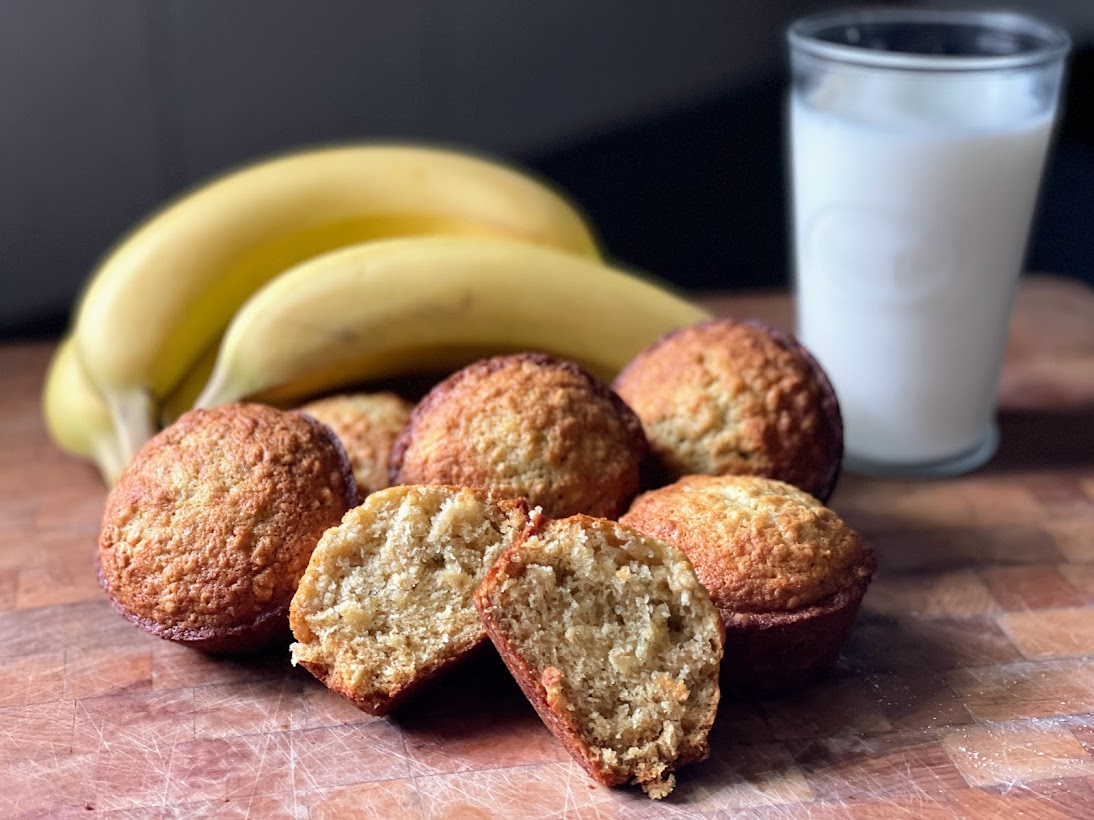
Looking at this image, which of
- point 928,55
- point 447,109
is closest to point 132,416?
point 928,55

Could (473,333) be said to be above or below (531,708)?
above

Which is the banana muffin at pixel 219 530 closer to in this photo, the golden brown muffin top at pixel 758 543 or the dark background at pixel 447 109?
the golden brown muffin top at pixel 758 543

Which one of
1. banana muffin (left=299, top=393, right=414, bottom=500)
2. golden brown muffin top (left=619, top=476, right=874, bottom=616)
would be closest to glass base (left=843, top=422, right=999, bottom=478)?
golden brown muffin top (left=619, top=476, right=874, bottom=616)

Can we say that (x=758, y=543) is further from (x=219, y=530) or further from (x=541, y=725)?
(x=219, y=530)

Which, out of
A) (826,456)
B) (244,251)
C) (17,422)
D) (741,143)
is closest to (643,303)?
(826,456)

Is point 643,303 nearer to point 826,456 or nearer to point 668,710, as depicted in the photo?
point 826,456

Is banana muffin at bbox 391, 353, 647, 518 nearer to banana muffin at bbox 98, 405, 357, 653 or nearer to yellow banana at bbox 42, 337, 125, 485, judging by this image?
banana muffin at bbox 98, 405, 357, 653
